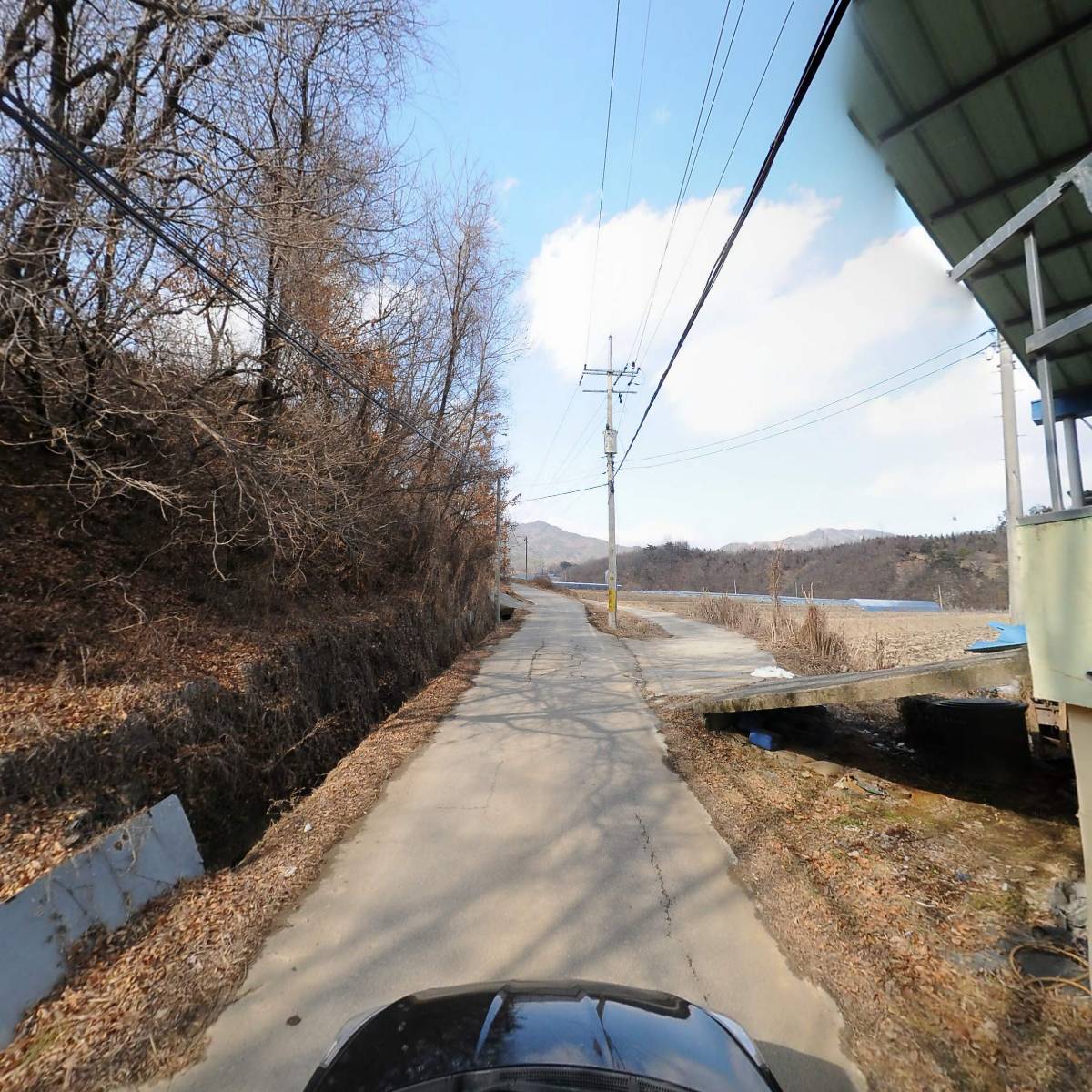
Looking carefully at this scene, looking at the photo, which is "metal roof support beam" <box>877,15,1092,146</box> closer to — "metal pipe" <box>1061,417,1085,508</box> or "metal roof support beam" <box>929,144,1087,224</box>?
"metal roof support beam" <box>929,144,1087,224</box>

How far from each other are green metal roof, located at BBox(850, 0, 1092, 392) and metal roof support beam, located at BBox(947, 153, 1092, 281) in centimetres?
64

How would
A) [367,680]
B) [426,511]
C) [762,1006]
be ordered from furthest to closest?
[426,511], [367,680], [762,1006]

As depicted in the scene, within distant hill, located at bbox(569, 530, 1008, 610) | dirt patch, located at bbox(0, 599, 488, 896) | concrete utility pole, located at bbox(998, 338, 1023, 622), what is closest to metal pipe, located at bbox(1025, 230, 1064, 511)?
dirt patch, located at bbox(0, 599, 488, 896)

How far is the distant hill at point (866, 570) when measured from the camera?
58812 mm

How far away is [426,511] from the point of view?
17281 millimetres

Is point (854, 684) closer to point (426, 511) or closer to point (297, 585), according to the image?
point (297, 585)

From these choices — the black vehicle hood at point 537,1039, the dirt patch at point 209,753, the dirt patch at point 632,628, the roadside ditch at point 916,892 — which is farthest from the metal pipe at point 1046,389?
the dirt patch at point 632,628

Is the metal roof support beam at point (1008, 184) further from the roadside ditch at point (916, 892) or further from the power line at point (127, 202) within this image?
the power line at point (127, 202)

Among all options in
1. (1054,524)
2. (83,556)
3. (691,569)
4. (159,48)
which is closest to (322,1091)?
(1054,524)

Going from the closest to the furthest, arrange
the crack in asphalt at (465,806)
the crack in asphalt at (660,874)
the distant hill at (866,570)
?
1. the crack in asphalt at (660,874)
2. the crack in asphalt at (465,806)
3. the distant hill at (866,570)

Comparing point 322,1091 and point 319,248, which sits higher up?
point 319,248

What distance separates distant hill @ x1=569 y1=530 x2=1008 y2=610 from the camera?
58.8m

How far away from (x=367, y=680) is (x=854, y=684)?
316 inches

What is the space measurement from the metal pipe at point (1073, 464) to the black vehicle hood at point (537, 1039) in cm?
370
